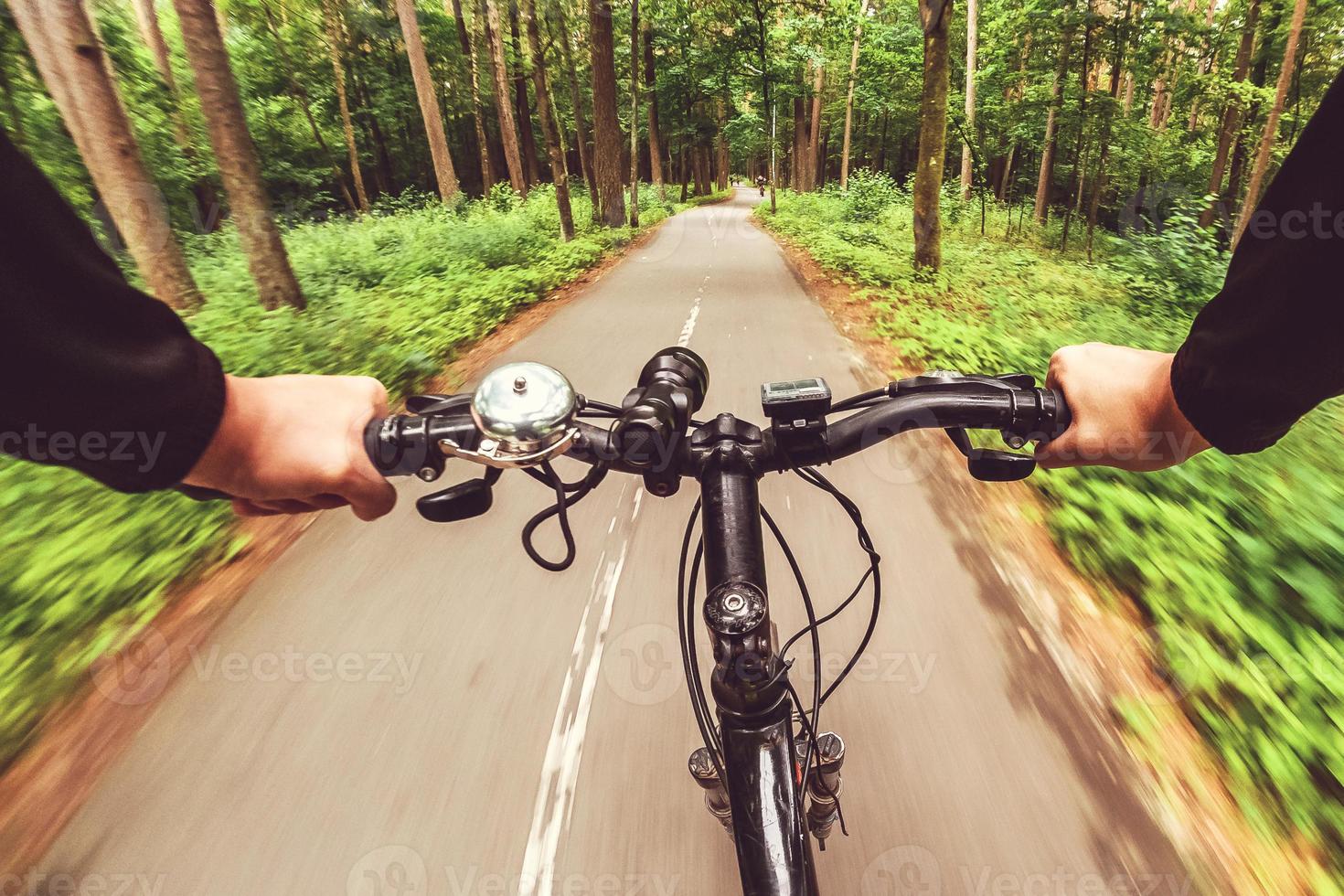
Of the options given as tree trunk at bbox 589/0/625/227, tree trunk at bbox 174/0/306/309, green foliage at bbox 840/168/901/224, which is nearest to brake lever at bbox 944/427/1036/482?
tree trunk at bbox 174/0/306/309

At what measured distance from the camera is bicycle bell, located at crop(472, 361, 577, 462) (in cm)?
86

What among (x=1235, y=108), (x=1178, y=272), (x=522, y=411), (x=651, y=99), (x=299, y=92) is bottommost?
(x=1178, y=272)

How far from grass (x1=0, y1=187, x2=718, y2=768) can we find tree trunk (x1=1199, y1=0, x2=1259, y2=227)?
14.9m

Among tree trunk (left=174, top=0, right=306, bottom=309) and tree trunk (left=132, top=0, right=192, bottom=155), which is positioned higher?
tree trunk (left=132, top=0, right=192, bottom=155)

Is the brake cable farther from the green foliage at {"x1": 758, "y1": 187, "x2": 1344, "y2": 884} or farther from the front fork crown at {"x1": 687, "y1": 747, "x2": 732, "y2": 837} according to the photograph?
the green foliage at {"x1": 758, "y1": 187, "x2": 1344, "y2": 884}

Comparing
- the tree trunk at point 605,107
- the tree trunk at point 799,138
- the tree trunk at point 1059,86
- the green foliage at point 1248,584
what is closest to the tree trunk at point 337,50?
the tree trunk at point 605,107

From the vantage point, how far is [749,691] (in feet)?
3.57

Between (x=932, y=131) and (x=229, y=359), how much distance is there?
10.7 meters

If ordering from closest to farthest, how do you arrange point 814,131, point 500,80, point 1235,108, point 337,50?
point 1235,108 < point 500,80 < point 337,50 < point 814,131

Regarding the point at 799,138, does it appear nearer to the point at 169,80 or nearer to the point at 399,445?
the point at 169,80

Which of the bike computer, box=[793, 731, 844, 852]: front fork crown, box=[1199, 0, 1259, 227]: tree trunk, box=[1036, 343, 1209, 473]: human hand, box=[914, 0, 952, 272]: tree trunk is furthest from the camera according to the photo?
box=[1199, 0, 1259, 227]: tree trunk

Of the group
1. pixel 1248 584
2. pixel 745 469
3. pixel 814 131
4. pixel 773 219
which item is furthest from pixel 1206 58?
pixel 745 469

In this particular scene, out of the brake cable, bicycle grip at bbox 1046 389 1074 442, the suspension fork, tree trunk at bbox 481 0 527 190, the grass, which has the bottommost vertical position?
the grass

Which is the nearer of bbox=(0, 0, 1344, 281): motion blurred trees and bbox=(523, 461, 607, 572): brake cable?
bbox=(523, 461, 607, 572): brake cable
